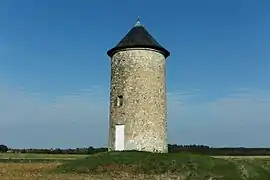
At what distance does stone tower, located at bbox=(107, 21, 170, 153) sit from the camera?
82.7 feet

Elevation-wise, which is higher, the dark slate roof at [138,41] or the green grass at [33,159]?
the dark slate roof at [138,41]

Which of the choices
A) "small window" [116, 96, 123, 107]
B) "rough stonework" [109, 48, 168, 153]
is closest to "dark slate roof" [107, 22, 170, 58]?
"rough stonework" [109, 48, 168, 153]

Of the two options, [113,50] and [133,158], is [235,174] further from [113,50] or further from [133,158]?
[113,50]

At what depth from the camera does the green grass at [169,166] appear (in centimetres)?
1819

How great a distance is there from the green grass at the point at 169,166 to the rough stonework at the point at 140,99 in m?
3.53

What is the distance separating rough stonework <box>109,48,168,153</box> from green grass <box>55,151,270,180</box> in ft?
11.6

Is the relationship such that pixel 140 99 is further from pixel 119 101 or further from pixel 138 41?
pixel 138 41

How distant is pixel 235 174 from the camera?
1798 centimetres

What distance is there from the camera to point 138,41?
2641 centimetres

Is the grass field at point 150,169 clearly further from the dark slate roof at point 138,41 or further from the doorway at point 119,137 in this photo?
the dark slate roof at point 138,41

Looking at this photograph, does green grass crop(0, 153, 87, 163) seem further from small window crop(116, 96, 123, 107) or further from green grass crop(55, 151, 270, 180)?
green grass crop(55, 151, 270, 180)

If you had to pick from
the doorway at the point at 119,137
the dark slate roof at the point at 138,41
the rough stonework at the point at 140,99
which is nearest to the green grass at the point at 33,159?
the doorway at the point at 119,137

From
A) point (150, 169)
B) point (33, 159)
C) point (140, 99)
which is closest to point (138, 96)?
point (140, 99)

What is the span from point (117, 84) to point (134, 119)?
2.80 metres
